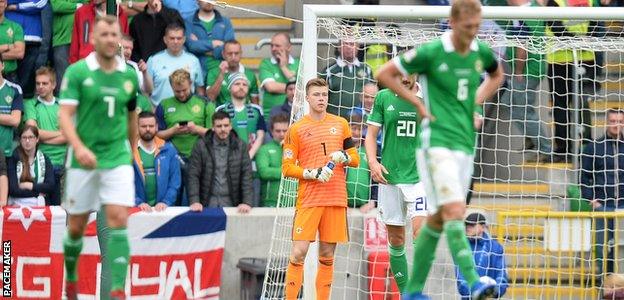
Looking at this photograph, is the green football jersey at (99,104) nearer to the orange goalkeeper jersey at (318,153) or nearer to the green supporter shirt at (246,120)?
the orange goalkeeper jersey at (318,153)

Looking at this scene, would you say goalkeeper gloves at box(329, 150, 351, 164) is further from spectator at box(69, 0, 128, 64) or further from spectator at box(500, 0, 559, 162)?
spectator at box(69, 0, 128, 64)

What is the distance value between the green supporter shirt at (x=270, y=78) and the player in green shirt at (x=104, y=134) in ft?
21.6

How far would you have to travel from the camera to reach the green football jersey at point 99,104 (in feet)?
37.3

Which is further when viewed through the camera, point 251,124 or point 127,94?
point 251,124

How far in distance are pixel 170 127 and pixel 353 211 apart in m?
2.33

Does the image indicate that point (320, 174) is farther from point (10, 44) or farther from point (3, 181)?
point (10, 44)

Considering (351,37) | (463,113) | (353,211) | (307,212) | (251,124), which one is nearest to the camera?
(463,113)

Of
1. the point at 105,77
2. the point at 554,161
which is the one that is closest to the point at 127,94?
the point at 105,77

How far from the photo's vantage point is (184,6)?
1878 centimetres

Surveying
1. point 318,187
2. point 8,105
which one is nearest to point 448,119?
point 318,187

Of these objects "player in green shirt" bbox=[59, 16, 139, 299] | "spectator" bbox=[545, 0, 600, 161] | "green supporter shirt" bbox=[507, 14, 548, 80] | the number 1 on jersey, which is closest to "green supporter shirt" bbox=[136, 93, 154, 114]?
"green supporter shirt" bbox=[507, 14, 548, 80]

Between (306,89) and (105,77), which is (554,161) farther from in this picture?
(105,77)

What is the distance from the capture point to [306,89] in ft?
47.1

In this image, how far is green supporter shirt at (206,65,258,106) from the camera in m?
17.9
